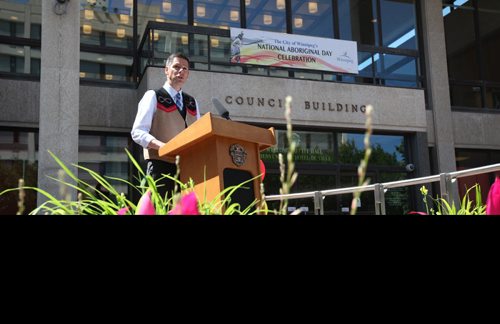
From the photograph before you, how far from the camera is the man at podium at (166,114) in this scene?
2938 mm

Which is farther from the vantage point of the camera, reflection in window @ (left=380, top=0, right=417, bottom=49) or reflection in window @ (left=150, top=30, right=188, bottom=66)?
reflection in window @ (left=380, top=0, right=417, bottom=49)

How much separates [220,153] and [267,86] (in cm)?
1084

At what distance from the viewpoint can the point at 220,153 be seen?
2.24m

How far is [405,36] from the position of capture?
15.7m

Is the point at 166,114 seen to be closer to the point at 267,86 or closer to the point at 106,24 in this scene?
the point at 267,86

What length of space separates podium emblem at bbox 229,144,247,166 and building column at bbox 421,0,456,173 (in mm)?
13431

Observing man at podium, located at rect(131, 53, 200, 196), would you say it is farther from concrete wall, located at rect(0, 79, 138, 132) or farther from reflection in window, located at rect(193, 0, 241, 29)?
reflection in window, located at rect(193, 0, 241, 29)

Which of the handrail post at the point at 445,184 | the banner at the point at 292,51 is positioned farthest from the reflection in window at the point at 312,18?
the handrail post at the point at 445,184

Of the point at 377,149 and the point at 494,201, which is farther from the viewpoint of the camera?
the point at 377,149

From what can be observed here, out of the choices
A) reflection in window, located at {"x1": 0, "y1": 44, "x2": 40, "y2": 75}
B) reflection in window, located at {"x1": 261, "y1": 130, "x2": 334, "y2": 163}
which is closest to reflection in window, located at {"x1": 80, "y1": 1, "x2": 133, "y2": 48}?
reflection in window, located at {"x1": 0, "y1": 44, "x2": 40, "y2": 75}

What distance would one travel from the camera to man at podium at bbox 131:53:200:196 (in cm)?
294

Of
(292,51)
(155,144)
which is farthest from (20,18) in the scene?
(155,144)

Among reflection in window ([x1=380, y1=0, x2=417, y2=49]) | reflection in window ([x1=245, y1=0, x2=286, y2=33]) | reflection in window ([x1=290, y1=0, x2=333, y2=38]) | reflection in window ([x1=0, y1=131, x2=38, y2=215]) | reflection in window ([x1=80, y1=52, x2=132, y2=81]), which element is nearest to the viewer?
reflection in window ([x1=0, y1=131, x2=38, y2=215])

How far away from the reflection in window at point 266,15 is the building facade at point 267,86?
0.11 ft
